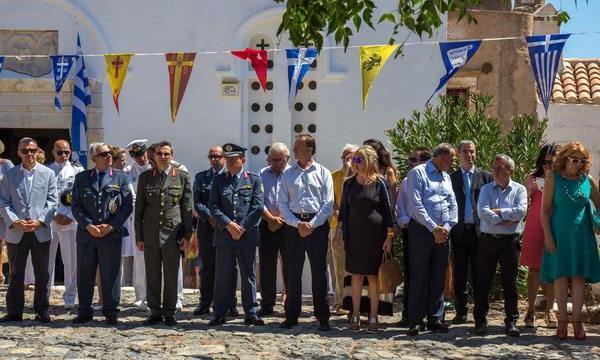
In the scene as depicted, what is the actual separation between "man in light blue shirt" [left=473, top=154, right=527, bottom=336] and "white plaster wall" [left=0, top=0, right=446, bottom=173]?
4.96 metres

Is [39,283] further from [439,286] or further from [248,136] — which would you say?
[248,136]

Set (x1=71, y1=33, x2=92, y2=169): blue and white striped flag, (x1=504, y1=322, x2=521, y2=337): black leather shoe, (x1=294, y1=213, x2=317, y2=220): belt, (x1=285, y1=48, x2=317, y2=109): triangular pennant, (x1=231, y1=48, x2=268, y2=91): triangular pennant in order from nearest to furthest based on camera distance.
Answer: (x1=504, y1=322, x2=521, y2=337): black leather shoe, (x1=294, y1=213, x2=317, y2=220): belt, (x1=285, y1=48, x2=317, y2=109): triangular pennant, (x1=231, y1=48, x2=268, y2=91): triangular pennant, (x1=71, y1=33, x2=92, y2=169): blue and white striped flag

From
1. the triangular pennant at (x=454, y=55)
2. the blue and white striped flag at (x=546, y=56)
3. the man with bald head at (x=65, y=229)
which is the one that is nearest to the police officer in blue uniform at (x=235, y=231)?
the man with bald head at (x=65, y=229)

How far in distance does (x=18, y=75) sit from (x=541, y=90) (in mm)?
7455

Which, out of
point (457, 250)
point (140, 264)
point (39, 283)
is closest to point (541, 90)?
point (457, 250)

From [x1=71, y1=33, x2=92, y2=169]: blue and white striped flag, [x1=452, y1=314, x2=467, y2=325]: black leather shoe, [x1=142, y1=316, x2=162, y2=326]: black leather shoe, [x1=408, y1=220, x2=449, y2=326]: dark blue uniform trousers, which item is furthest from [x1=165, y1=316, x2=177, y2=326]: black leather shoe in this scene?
[x1=71, y1=33, x2=92, y2=169]: blue and white striped flag

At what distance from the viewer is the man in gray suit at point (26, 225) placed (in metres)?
9.95

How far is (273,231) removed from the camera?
10.4 meters

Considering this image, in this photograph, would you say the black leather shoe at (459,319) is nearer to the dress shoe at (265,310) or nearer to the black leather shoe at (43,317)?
the dress shoe at (265,310)

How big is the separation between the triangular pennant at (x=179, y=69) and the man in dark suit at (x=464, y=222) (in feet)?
16.6

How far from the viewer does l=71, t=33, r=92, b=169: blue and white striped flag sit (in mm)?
14109

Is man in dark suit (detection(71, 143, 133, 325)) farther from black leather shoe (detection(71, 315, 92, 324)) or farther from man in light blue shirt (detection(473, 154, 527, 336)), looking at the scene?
man in light blue shirt (detection(473, 154, 527, 336))

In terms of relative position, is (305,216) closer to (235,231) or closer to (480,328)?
(235,231)

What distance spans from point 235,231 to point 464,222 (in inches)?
89.6
